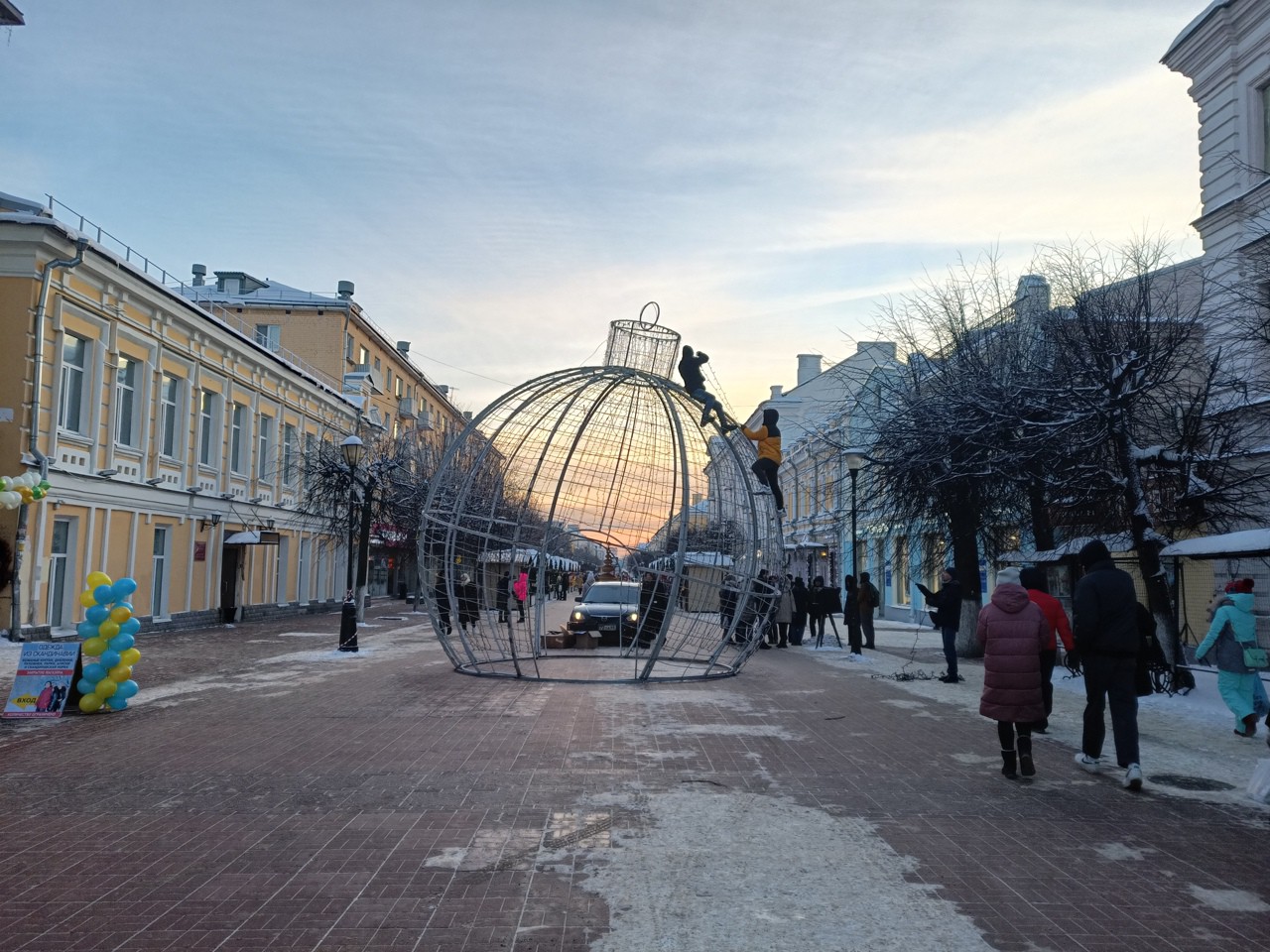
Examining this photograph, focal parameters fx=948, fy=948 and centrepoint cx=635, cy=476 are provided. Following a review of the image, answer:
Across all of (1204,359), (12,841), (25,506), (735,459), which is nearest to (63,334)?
(25,506)

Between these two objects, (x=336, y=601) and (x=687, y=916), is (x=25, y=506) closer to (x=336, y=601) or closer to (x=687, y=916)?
(x=687, y=916)

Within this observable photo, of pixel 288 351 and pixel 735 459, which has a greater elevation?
pixel 288 351

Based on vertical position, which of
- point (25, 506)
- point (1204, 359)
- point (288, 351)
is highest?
point (288, 351)

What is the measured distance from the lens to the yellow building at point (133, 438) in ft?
62.4

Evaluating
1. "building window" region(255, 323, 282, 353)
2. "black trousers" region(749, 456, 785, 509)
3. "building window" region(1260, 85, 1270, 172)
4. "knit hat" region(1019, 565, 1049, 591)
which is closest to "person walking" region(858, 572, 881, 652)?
"black trousers" region(749, 456, 785, 509)

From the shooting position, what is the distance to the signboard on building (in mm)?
9883

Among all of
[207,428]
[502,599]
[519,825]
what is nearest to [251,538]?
[207,428]

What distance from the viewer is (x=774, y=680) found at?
14.6 metres

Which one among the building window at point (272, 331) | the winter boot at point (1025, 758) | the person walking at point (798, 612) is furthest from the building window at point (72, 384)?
the building window at point (272, 331)

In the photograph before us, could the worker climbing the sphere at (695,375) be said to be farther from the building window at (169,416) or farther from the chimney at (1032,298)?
the building window at (169,416)

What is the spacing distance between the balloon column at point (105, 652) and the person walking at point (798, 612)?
53.1 feet

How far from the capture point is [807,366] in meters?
56.6

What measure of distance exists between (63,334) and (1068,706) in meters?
20.2

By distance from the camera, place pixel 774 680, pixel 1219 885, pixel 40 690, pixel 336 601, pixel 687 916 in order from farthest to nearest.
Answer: pixel 336 601
pixel 774 680
pixel 40 690
pixel 1219 885
pixel 687 916
